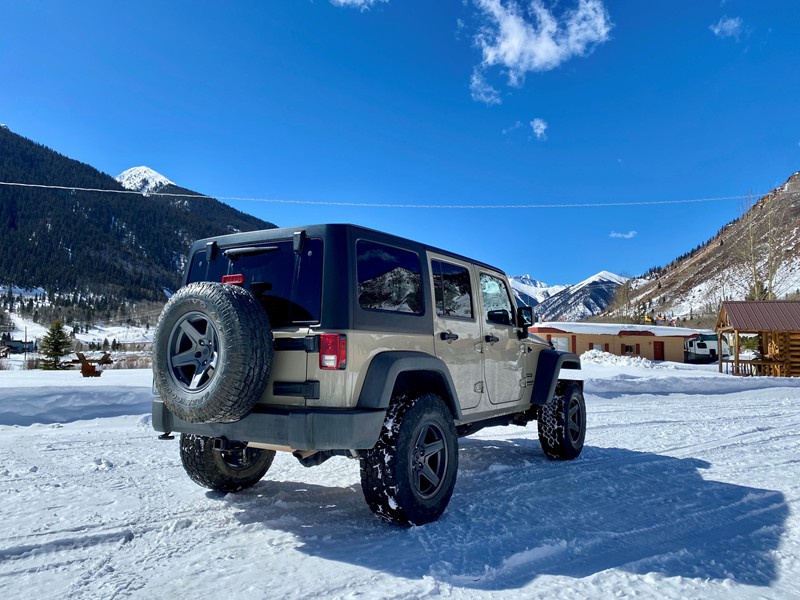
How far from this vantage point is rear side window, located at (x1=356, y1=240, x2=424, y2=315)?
3918 mm

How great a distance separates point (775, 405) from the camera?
12.7 m

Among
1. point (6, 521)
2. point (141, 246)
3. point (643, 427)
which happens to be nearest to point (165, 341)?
point (6, 521)

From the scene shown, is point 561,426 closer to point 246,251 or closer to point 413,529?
point 413,529

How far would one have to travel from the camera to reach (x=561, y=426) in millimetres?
6180

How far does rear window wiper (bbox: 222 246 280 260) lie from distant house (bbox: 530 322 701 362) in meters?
39.5

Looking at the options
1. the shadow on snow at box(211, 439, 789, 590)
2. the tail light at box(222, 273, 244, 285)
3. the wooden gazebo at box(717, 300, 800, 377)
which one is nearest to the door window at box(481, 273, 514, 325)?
the shadow on snow at box(211, 439, 789, 590)

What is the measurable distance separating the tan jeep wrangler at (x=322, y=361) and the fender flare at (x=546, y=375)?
5.13 ft

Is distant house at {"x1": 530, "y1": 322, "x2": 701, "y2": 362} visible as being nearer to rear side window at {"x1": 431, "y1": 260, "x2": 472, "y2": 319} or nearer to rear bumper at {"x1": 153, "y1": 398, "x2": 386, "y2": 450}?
rear side window at {"x1": 431, "y1": 260, "x2": 472, "y2": 319}

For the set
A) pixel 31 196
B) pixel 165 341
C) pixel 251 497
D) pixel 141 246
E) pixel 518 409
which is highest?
pixel 31 196

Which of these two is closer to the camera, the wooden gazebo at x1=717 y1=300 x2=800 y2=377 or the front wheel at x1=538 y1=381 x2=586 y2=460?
the front wheel at x1=538 y1=381 x2=586 y2=460

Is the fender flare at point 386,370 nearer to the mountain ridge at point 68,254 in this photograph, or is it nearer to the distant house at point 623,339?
the distant house at point 623,339

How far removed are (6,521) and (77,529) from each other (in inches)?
23.6

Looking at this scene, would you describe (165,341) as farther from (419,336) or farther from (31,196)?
(31,196)

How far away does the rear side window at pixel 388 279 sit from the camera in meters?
3.92
